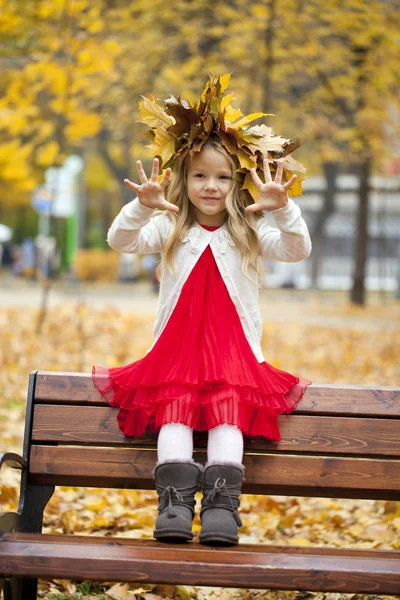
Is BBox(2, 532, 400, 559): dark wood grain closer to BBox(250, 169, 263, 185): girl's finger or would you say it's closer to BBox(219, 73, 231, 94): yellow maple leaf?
BBox(250, 169, 263, 185): girl's finger

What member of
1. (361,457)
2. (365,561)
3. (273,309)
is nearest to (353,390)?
(361,457)

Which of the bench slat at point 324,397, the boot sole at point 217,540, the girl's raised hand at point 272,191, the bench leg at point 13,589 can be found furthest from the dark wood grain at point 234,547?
the girl's raised hand at point 272,191

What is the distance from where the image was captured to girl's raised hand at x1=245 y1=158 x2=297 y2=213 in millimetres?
3064

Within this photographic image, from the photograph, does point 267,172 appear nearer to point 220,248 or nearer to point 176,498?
point 220,248

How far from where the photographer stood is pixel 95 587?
372 cm

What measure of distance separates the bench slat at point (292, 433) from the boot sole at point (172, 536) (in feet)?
1.38

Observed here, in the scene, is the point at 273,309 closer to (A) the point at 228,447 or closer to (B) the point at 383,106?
(B) the point at 383,106

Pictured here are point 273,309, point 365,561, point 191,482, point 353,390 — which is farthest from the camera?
point 273,309

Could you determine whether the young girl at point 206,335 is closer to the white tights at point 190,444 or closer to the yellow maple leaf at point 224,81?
the white tights at point 190,444

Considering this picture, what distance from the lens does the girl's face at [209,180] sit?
3.24m

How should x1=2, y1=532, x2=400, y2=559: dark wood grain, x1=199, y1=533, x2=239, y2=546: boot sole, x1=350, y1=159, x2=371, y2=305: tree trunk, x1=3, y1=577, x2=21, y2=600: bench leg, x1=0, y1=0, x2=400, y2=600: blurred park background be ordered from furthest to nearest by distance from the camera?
x1=350, y1=159, x2=371, y2=305: tree trunk, x1=0, y1=0, x2=400, y2=600: blurred park background, x1=3, y1=577, x2=21, y2=600: bench leg, x1=199, y1=533, x2=239, y2=546: boot sole, x1=2, y1=532, x2=400, y2=559: dark wood grain

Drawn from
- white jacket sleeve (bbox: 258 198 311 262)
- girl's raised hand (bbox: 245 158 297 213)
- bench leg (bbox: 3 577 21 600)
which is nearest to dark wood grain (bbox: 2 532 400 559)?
bench leg (bbox: 3 577 21 600)

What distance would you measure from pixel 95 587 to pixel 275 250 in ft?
5.16

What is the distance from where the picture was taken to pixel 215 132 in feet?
10.6
